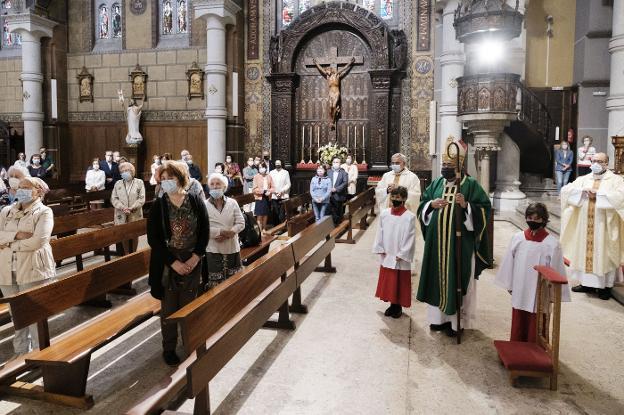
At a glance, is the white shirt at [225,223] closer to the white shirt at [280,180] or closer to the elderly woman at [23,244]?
the elderly woman at [23,244]

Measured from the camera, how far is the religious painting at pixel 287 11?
1692cm

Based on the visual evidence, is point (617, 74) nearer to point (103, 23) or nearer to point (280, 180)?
point (280, 180)

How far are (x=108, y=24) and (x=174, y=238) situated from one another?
16.5m

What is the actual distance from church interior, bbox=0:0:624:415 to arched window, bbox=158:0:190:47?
0.07 metres

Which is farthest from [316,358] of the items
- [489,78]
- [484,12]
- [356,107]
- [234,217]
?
[356,107]

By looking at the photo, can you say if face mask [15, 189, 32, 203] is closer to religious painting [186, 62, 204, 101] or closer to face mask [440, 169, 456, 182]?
face mask [440, 169, 456, 182]

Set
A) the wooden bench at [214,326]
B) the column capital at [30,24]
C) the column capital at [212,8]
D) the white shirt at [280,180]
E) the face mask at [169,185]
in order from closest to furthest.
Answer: the wooden bench at [214,326]
the face mask at [169,185]
the white shirt at [280,180]
the column capital at [212,8]
the column capital at [30,24]

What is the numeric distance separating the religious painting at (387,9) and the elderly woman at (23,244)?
45.7ft

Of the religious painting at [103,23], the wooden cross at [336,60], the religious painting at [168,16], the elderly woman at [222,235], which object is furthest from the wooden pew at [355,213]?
the religious painting at [103,23]

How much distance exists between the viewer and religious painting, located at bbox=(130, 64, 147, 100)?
17438 mm

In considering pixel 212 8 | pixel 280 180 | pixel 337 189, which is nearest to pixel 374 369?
pixel 337 189

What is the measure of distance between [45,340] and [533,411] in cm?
360

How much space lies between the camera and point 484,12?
30.9 ft

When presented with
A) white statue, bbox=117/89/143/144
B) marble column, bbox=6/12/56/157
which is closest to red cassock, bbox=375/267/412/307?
white statue, bbox=117/89/143/144
